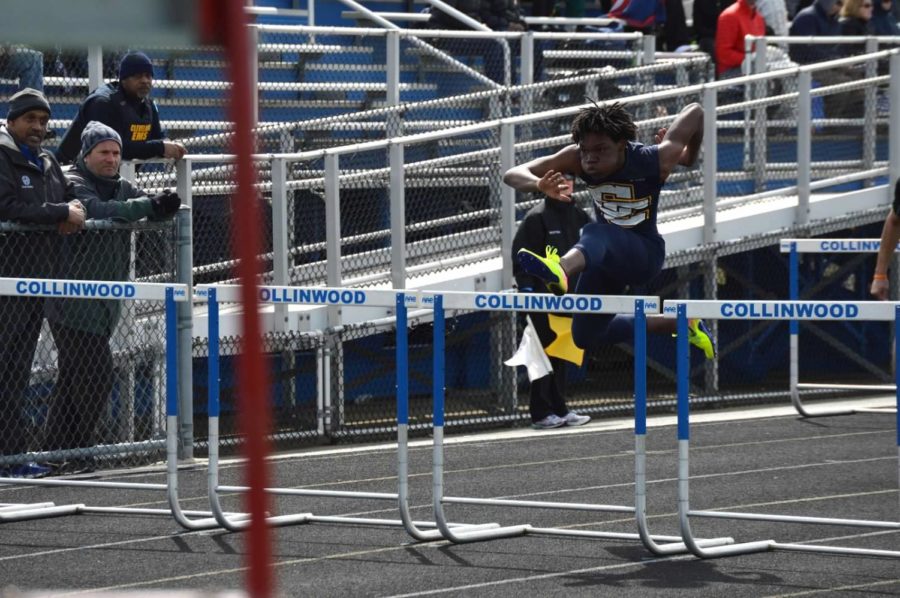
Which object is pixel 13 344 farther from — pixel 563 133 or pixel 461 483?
pixel 563 133

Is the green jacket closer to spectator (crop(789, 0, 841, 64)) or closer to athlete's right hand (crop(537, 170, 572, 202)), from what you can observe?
athlete's right hand (crop(537, 170, 572, 202))

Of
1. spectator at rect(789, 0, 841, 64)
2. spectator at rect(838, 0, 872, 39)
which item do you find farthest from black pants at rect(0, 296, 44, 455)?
spectator at rect(838, 0, 872, 39)

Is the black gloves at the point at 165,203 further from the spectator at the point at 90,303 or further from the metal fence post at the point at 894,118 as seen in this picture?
the metal fence post at the point at 894,118

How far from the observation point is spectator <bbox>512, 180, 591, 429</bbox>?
11914mm

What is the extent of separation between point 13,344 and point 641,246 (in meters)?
3.65

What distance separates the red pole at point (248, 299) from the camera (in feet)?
6.68

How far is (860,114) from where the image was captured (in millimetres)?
14891

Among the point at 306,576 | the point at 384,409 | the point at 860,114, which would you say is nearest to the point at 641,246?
the point at 306,576

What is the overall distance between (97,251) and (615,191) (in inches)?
125

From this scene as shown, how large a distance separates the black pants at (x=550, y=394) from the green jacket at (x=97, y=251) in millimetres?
3538

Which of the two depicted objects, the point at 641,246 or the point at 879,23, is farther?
the point at 879,23

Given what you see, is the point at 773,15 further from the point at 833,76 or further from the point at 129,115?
the point at 129,115

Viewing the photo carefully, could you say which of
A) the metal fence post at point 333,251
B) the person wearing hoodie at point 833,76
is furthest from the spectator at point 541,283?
the person wearing hoodie at point 833,76

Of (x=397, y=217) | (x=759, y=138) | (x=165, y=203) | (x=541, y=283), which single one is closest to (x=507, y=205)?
(x=541, y=283)
